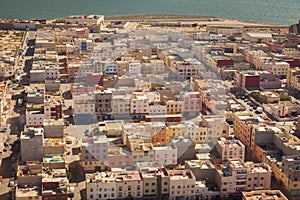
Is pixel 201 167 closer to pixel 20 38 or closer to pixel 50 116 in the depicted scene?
pixel 50 116

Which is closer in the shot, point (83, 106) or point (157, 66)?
point (83, 106)

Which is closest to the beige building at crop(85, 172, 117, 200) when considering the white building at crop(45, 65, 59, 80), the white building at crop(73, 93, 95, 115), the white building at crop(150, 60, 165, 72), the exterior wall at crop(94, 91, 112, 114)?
the white building at crop(73, 93, 95, 115)

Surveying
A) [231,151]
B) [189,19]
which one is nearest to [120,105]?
[231,151]

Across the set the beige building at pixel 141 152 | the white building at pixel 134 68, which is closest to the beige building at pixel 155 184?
the beige building at pixel 141 152

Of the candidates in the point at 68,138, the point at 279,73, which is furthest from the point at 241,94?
the point at 68,138

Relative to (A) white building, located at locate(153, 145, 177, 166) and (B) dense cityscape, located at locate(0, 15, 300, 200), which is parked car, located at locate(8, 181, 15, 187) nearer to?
(B) dense cityscape, located at locate(0, 15, 300, 200)

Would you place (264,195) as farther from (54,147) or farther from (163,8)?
(163,8)
